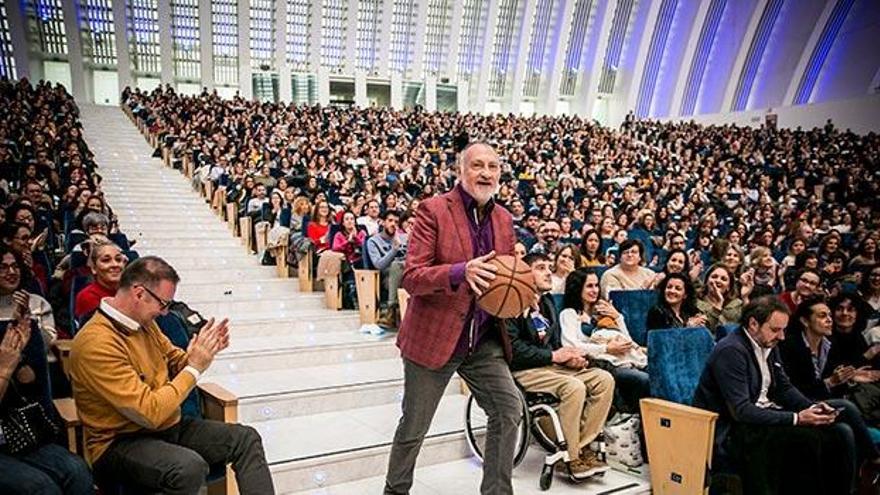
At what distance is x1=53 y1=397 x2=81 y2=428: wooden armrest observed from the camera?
2.19 m

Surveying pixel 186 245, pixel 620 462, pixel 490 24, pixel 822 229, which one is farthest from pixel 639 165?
pixel 490 24

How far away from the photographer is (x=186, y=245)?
265 inches

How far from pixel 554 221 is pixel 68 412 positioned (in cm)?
552

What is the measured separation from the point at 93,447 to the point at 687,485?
8.30 ft

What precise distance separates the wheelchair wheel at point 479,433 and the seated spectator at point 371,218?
3188 mm

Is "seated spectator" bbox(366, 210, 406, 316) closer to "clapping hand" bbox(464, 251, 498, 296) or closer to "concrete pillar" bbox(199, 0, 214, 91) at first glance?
"clapping hand" bbox(464, 251, 498, 296)

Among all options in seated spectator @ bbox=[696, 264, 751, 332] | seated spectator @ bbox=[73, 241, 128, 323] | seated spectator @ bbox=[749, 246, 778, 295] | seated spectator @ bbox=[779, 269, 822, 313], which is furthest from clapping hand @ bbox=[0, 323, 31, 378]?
seated spectator @ bbox=[749, 246, 778, 295]

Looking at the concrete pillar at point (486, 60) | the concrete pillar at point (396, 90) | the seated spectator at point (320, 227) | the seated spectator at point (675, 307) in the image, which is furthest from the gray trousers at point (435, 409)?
the concrete pillar at point (486, 60)

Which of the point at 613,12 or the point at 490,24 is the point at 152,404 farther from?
the point at 613,12

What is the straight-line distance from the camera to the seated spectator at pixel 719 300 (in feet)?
14.2

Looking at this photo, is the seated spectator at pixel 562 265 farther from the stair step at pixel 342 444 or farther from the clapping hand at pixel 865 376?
the clapping hand at pixel 865 376

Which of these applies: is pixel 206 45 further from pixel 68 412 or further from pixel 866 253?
pixel 68 412

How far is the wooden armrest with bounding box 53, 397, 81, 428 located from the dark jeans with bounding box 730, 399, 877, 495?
2816 millimetres

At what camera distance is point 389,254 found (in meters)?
5.14
